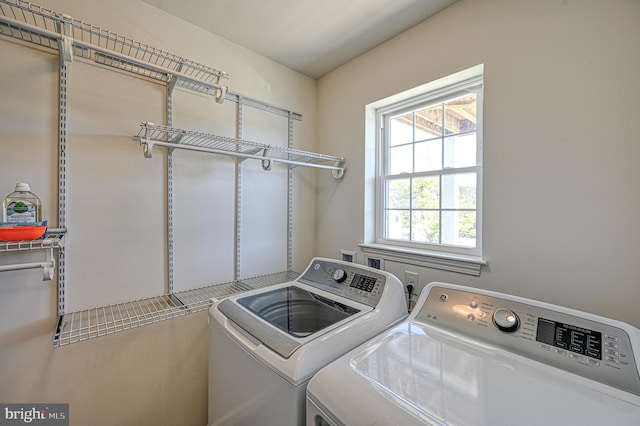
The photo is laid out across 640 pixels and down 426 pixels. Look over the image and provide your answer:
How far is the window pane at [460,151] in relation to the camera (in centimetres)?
155

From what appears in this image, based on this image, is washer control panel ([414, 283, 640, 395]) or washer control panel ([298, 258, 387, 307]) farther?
washer control panel ([298, 258, 387, 307])

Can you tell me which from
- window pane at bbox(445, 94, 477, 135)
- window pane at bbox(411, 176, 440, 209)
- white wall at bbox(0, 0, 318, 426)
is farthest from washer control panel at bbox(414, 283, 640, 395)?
white wall at bbox(0, 0, 318, 426)

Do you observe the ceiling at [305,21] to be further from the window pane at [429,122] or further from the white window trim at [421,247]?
the window pane at [429,122]

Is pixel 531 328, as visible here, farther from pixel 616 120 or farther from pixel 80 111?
pixel 80 111

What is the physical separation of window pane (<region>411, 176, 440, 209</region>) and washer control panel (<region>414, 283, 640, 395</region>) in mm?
752

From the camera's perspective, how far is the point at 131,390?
1389mm

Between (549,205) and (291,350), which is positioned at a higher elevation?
(549,205)

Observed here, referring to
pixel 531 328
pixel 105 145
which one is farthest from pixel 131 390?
pixel 531 328

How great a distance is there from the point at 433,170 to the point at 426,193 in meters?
0.16

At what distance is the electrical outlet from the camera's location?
163cm

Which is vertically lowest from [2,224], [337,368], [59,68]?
[337,368]

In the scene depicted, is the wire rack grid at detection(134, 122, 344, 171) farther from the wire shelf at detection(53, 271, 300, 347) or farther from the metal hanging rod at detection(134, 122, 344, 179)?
the wire shelf at detection(53, 271, 300, 347)

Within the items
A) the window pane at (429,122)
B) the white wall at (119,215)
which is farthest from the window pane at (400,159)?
the white wall at (119,215)

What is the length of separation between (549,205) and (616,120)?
0.38 m
